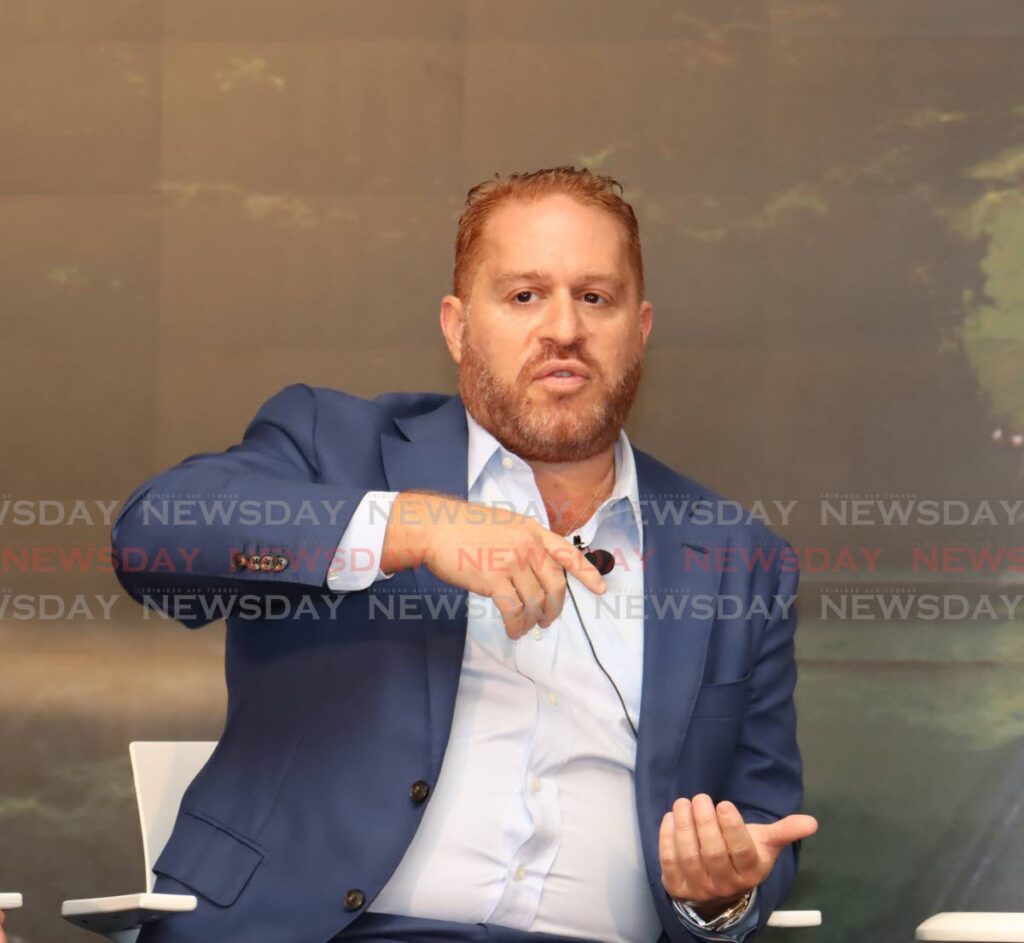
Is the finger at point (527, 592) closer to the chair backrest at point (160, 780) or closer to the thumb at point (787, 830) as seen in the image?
the thumb at point (787, 830)

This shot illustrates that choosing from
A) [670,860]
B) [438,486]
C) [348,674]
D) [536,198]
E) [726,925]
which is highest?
[536,198]

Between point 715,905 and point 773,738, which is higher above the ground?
point 773,738

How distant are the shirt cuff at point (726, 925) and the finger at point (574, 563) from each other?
22.1 inches

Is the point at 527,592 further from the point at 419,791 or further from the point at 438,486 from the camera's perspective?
the point at 438,486

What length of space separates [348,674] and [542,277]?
761 mm

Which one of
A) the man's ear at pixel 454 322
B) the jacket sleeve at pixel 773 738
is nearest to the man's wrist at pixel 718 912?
the jacket sleeve at pixel 773 738

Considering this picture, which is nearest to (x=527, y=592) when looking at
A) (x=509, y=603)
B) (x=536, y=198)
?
(x=509, y=603)

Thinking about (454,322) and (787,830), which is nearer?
(787,830)

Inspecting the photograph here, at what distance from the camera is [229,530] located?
188cm

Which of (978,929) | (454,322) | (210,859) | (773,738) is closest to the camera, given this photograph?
(978,929)

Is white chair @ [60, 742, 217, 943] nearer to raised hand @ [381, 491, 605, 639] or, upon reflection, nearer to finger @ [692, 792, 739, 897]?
raised hand @ [381, 491, 605, 639]

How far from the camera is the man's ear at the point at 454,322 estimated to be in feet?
8.43

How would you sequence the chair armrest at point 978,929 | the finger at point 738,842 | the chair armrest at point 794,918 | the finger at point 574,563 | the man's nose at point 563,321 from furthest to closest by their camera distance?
the man's nose at point 563,321
the chair armrest at point 794,918
the finger at point 738,842
the finger at point 574,563
the chair armrest at point 978,929

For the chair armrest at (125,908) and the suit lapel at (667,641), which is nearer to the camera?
the chair armrest at (125,908)
